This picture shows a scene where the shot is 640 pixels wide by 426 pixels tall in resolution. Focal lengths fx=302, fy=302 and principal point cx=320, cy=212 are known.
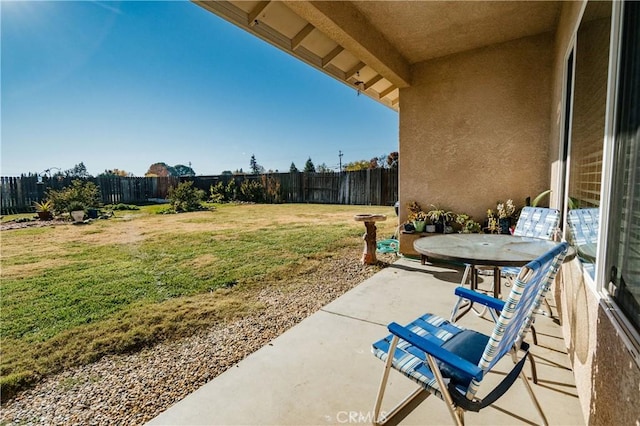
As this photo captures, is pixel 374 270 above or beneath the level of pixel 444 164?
beneath

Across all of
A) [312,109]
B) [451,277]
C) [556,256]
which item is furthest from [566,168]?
[312,109]

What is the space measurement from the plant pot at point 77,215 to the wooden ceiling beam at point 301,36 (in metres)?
8.95

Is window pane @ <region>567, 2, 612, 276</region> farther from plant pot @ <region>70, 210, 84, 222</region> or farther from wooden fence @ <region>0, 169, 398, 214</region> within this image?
plant pot @ <region>70, 210, 84, 222</region>

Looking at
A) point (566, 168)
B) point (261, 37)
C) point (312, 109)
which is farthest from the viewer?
point (312, 109)

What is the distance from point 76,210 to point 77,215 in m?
0.28

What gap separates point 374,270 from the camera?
4285mm

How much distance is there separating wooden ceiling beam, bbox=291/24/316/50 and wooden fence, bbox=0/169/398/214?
8.81m

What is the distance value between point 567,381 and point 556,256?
120 centimetres

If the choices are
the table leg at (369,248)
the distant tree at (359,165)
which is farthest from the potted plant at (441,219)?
the distant tree at (359,165)

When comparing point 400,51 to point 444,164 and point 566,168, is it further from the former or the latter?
point 566,168

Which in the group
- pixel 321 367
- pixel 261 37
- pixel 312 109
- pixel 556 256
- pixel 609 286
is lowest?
pixel 321 367

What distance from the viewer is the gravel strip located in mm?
1725

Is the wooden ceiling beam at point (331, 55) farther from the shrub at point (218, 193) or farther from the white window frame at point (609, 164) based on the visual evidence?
the shrub at point (218, 193)

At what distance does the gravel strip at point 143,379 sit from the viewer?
172cm
